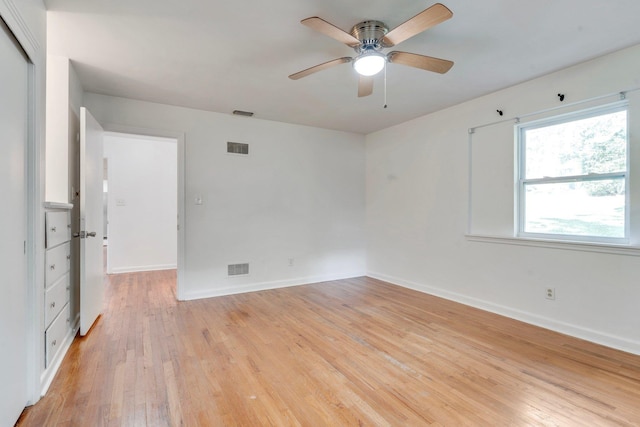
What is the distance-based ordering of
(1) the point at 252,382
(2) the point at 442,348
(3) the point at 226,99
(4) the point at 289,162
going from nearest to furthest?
(1) the point at 252,382, (2) the point at 442,348, (3) the point at 226,99, (4) the point at 289,162

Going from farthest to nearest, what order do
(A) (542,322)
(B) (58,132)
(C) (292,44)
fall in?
(A) (542,322) < (B) (58,132) < (C) (292,44)

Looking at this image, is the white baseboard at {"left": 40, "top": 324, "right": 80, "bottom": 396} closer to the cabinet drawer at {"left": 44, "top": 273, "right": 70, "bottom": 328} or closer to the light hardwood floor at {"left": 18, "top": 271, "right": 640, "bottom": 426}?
the light hardwood floor at {"left": 18, "top": 271, "right": 640, "bottom": 426}

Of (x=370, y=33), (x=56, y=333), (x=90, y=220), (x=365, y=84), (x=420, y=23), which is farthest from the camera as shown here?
(x=90, y=220)

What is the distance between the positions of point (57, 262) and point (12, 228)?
0.89 m

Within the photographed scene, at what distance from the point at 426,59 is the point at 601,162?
1.92 meters

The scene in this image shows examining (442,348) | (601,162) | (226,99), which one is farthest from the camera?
(226,99)

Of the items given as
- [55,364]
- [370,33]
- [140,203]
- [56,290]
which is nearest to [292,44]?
[370,33]

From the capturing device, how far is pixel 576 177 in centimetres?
289

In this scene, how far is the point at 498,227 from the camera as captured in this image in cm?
342

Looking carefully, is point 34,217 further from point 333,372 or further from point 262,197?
point 262,197

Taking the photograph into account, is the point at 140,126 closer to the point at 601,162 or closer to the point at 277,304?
the point at 277,304

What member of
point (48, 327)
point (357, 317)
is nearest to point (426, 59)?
point (357, 317)

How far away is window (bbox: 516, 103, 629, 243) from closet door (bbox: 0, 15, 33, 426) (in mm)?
4002

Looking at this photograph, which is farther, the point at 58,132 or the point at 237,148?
the point at 237,148
